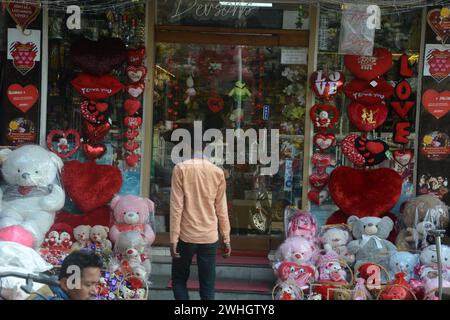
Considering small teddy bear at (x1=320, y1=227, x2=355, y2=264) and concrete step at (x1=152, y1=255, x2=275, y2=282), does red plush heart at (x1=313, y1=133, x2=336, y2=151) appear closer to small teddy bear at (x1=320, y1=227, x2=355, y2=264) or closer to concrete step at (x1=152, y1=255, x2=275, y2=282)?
small teddy bear at (x1=320, y1=227, x2=355, y2=264)

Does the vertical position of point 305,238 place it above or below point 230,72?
below

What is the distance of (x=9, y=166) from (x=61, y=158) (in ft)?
2.49

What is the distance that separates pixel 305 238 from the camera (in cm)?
733

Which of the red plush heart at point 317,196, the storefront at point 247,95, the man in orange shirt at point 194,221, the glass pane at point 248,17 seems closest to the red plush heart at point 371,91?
the storefront at point 247,95

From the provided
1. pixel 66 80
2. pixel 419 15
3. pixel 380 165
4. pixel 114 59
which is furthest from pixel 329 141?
pixel 66 80

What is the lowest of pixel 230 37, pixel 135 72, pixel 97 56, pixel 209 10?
pixel 135 72

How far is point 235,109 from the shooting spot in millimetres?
8297

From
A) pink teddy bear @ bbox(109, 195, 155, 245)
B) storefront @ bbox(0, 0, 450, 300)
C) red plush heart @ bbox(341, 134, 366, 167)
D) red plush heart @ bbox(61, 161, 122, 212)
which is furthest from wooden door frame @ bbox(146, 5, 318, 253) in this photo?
pink teddy bear @ bbox(109, 195, 155, 245)

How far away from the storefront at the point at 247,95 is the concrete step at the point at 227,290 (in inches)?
30.0

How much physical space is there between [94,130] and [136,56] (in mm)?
1004

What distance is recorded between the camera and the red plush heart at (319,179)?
7945mm

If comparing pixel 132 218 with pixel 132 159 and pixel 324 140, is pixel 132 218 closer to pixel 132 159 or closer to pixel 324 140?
pixel 132 159

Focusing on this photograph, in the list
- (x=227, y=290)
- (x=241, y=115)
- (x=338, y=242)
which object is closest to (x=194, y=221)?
(x=227, y=290)
